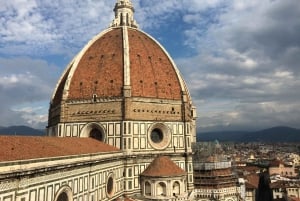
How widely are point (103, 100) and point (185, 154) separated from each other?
859 cm

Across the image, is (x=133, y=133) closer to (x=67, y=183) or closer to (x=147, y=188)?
(x=147, y=188)

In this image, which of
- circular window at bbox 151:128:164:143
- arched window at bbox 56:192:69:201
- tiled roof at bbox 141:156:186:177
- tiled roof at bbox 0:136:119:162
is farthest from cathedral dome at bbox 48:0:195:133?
arched window at bbox 56:192:69:201

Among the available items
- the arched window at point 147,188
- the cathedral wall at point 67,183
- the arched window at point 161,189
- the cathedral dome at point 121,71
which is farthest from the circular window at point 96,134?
the arched window at point 161,189

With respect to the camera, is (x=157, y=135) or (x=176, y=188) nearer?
(x=176, y=188)

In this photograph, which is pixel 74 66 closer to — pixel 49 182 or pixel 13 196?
pixel 49 182

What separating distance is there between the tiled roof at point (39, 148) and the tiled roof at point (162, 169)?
491 cm

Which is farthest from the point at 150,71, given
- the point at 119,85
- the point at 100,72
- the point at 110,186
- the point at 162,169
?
the point at 110,186

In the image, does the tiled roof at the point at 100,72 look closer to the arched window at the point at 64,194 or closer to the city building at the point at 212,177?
the city building at the point at 212,177

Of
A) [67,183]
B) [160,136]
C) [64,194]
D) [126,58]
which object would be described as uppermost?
[126,58]

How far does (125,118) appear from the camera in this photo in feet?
93.2

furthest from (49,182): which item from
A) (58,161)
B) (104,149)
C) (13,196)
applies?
(104,149)

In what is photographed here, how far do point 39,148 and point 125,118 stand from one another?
1159 cm

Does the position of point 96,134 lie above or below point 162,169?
above

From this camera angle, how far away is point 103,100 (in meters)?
29.6
